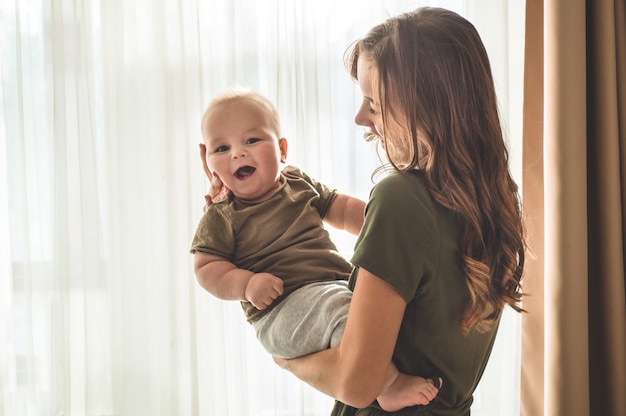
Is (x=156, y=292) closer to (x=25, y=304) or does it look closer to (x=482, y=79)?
(x=25, y=304)

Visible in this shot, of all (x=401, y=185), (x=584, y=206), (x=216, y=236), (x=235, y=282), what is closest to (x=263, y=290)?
(x=235, y=282)

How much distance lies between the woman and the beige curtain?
2.84 ft

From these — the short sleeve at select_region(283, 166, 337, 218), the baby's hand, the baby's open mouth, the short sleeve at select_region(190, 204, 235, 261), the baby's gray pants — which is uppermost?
the baby's open mouth

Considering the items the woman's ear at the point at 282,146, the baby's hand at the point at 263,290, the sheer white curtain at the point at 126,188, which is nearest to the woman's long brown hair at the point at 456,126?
the baby's hand at the point at 263,290

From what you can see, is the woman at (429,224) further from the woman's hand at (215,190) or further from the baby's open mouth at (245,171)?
the woman's hand at (215,190)

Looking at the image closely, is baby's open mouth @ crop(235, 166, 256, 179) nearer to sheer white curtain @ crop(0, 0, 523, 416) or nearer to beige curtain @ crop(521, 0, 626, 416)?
sheer white curtain @ crop(0, 0, 523, 416)

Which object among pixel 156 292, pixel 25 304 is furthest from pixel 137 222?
pixel 25 304

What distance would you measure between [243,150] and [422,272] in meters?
0.57

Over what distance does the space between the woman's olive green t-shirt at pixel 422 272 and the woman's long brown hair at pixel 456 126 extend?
Result: 26 mm

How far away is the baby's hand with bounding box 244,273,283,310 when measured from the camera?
1.34 m

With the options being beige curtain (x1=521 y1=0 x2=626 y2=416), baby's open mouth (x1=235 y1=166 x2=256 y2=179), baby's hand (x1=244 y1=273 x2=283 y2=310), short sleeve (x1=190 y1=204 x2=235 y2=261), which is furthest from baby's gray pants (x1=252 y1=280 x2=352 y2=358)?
beige curtain (x1=521 y1=0 x2=626 y2=416)

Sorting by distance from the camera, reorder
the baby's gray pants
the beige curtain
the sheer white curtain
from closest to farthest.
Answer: the baby's gray pants
the beige curtain
the sheer white curtain

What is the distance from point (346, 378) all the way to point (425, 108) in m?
0.47

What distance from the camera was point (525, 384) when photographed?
7.23ft
